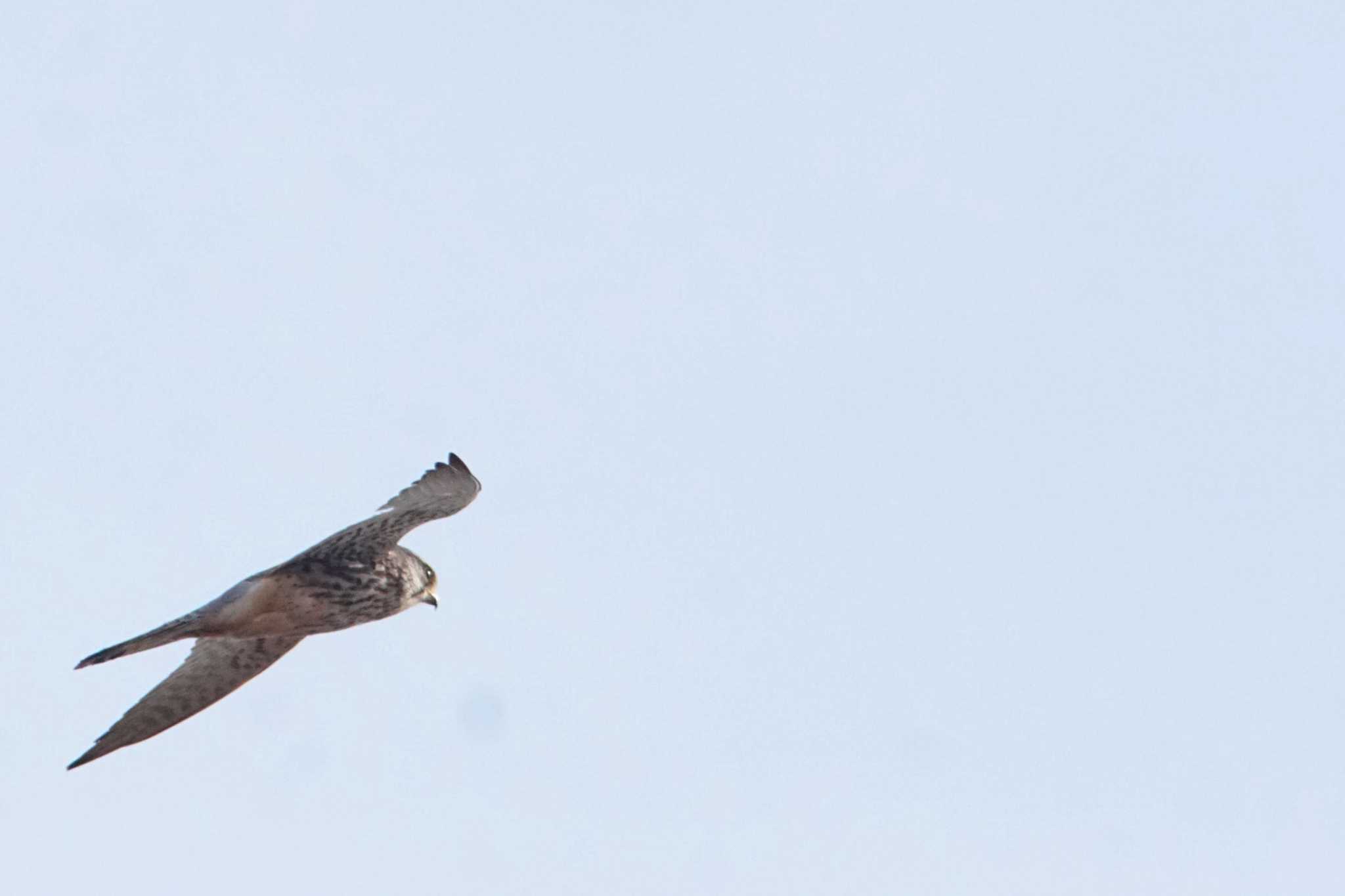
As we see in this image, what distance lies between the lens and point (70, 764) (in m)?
14.9

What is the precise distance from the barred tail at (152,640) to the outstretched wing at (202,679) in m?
1.18

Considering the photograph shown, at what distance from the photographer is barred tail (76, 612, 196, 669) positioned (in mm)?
13602

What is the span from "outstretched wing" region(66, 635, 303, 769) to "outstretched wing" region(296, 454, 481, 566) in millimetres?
1035

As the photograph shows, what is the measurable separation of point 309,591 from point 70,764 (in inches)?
81.4

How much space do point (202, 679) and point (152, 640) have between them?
2020 millimetres

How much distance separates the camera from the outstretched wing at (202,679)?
1555cm

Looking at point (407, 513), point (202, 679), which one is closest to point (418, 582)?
point (407, 513)

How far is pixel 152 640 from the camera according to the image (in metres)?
14.0

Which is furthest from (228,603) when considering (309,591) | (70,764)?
(70,764)

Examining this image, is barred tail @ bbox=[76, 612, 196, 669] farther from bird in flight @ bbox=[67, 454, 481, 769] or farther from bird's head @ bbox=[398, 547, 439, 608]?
bird's head @ bbox=[398, 547, 439, 608]

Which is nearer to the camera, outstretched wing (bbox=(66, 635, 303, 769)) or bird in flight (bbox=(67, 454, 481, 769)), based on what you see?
bird in flight (bbox=(67, 454, 481, 769))

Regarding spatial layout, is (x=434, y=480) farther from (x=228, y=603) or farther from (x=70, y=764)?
(x=70, y=764)

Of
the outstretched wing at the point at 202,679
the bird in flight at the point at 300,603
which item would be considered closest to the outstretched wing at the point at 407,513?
the bird in flight at the point at 300,603

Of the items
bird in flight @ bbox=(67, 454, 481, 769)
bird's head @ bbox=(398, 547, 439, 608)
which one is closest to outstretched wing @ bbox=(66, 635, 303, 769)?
bird in flight @ bbox=(67, 454, 481, 769)
